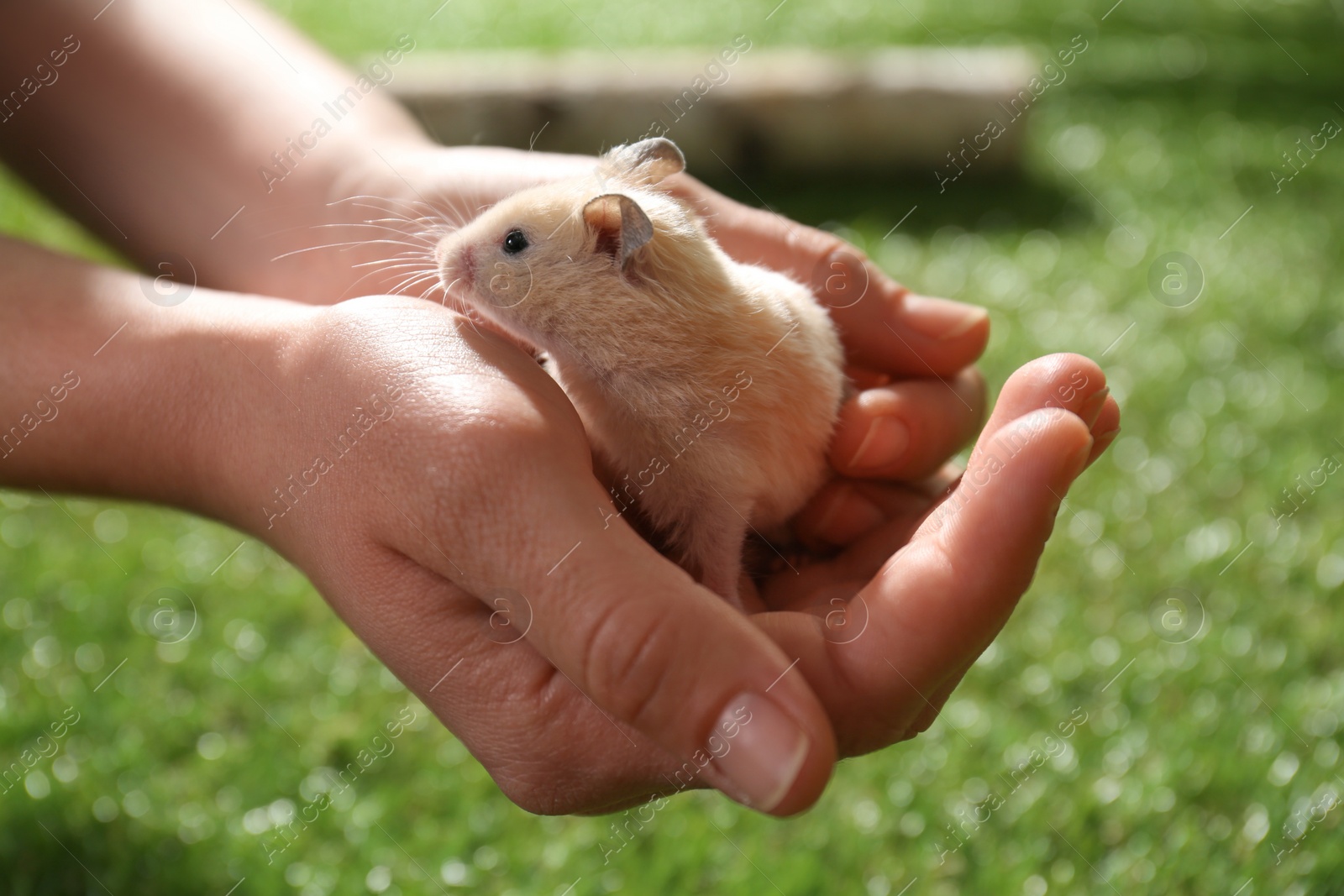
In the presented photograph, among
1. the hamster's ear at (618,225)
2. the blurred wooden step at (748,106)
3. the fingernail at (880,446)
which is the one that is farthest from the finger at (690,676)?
the blurred wooden step at (748,106)

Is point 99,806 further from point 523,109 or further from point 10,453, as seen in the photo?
point 523,109

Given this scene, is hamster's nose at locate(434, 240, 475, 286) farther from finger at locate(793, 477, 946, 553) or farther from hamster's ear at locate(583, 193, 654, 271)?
finger at locate(793, 477, 946, 553)

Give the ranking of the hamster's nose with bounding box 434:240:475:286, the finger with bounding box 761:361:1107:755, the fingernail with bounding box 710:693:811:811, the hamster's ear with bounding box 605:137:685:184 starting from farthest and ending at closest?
the hamster's ear with bounding box 605:137:685:184 < the hamster's nose with bounding box 434:240:475:286 < the finger with bounding box 761:361:1107:755 < the fingernail with bounding box 710:693:811:811

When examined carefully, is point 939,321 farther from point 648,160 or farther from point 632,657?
point 632,657

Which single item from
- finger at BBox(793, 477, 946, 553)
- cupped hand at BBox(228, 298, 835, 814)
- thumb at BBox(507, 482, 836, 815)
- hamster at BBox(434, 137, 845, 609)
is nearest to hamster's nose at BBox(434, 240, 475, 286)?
hamster at BBox(434, 137, 845, 609)

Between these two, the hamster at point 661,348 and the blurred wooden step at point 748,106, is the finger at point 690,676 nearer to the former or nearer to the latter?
the hamster at point 661,348

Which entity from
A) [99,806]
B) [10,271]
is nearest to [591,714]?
[10,271]
